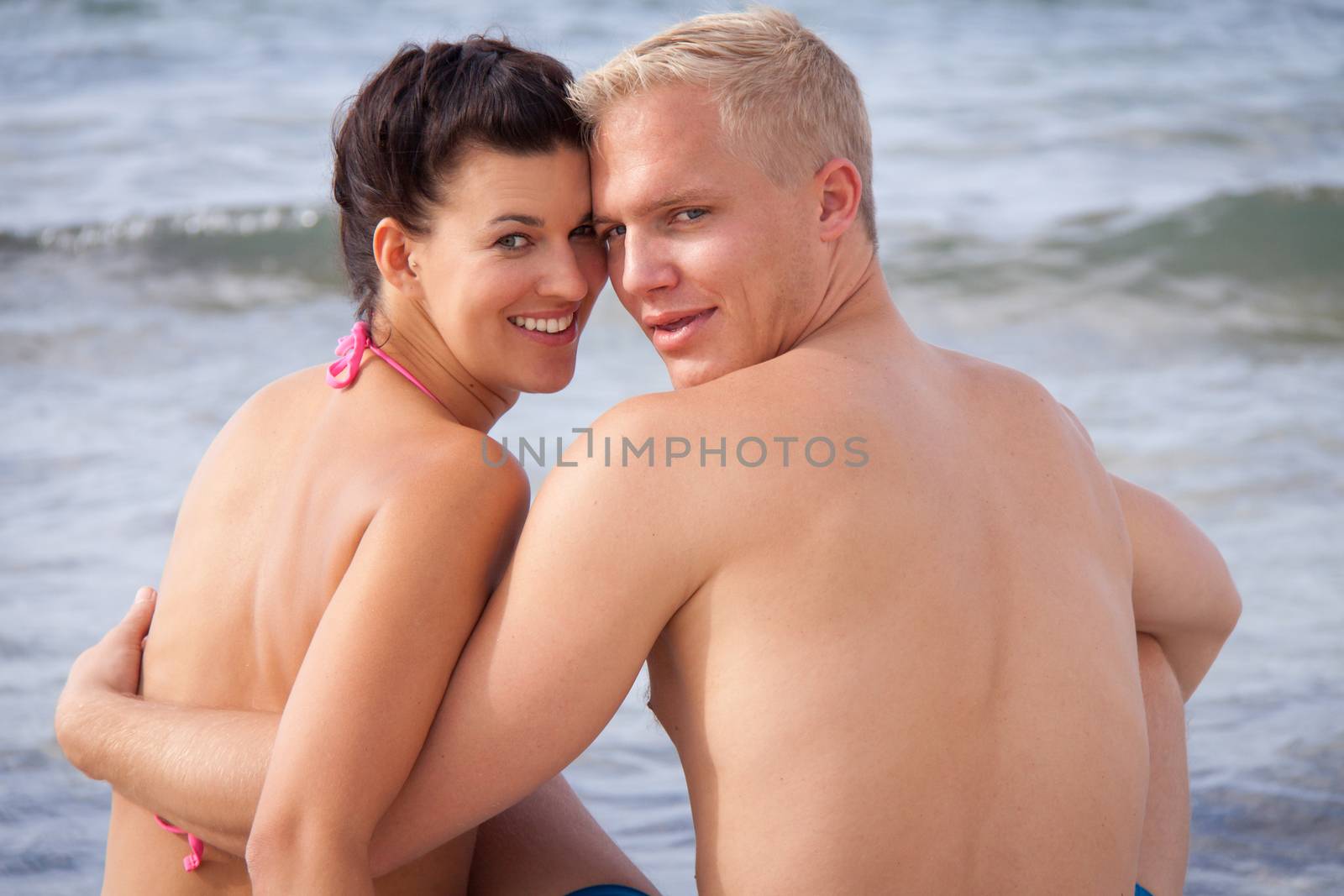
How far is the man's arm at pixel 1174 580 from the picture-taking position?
270 centimetres

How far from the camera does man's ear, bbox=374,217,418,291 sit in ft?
8.86

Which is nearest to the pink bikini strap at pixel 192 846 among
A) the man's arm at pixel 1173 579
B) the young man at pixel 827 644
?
the young man at pixel 827 644

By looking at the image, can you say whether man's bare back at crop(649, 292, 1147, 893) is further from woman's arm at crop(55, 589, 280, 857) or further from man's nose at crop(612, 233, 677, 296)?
woman's arm at crop(55, 589, 280, 857)

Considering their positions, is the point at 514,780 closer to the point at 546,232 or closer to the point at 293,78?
the point at 546,232

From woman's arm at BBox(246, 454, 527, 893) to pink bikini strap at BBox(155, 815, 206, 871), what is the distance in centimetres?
44

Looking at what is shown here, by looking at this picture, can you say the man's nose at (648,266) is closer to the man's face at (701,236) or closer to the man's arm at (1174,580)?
the man's face at (701,236)

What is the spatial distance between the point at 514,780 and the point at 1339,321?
8.31 meters

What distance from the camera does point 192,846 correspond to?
248 centimetres

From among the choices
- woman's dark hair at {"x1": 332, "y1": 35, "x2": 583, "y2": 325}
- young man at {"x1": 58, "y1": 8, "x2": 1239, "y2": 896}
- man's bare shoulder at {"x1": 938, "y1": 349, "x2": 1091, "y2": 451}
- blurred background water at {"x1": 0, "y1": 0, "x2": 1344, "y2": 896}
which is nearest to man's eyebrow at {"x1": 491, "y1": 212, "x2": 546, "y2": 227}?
woman's dark hair at {"x1": 332, "y1": 35, "x2": 583, "y2": 325}

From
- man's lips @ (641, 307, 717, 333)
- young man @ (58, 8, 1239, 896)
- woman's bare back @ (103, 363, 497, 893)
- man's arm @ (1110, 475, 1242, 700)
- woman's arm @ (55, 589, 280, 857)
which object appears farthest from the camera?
man's arm @ (1110, 475, 1242, 700)

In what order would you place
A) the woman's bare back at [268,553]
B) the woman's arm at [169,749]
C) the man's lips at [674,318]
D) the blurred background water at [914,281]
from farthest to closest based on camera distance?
1. the blurred background water at [914,281]
2. the man's lips at [674,318]
3. the woman's bare back at [268,553]
4. the woman's arm at [169,749]

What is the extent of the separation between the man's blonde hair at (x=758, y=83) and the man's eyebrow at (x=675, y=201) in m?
0.09

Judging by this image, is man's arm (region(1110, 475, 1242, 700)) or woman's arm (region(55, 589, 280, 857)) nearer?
woman's arm (region(55, 589, 280, 857))

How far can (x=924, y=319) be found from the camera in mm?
9164
